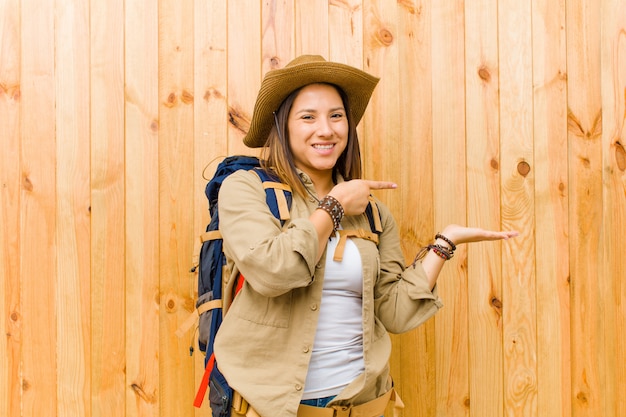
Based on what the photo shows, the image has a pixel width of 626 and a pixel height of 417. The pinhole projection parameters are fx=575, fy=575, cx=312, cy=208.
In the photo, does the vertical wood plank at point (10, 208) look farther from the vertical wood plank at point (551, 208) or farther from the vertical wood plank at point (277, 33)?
the vertical wood plank at point (551, 208)

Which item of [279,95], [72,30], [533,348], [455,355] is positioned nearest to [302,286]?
[279,95]

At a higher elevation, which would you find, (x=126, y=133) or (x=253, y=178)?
(x=126, y=133)

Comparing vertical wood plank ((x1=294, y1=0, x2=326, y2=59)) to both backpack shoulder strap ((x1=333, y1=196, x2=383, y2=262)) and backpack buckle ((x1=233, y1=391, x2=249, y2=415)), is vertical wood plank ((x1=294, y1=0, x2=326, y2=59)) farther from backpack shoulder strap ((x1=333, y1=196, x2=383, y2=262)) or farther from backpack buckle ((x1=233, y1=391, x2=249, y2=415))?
backpack buckle ((x1=233, y1=391, x2=249, y2=415))

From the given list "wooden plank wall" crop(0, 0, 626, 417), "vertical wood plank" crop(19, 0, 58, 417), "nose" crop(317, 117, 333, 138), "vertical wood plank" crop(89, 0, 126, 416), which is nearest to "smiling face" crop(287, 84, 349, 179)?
"nose" crop(317, 117, 333, 138)

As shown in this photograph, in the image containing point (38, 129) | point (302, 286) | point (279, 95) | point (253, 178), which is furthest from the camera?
point (38, 129)

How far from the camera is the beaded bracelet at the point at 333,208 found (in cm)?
167

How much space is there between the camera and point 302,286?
1605mm

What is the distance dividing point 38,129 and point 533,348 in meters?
2.26

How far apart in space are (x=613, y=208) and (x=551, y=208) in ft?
0.91

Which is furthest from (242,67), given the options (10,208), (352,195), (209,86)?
(10,208)

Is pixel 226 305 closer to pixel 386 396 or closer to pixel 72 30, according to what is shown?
pixel 386 396

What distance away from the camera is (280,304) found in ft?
5.60

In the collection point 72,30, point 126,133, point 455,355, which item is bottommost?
point 455,355

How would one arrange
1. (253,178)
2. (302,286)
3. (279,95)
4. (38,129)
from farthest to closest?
1. (38,129)
2. (279,95)
3. (253,178)
4. (302,286)
